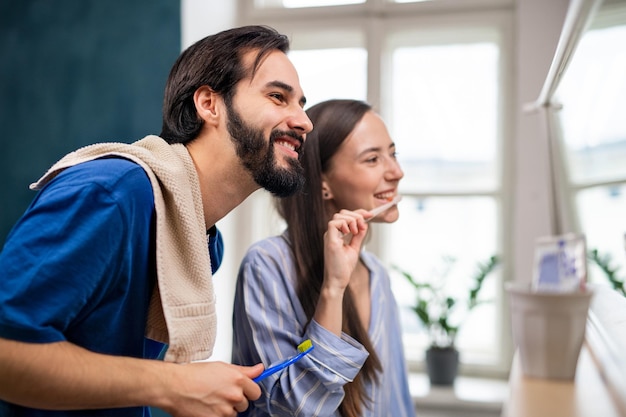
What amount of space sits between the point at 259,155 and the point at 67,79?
1.96 metres

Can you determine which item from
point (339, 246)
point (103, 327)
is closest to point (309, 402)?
point (339, 246)

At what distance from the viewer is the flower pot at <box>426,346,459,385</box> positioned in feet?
9.04

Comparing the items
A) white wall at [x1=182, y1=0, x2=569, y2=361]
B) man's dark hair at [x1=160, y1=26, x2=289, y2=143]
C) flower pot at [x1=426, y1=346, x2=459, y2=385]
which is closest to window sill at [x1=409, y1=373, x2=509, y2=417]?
flower pot at [x1=426, y1=346, x2=459, y2=385]

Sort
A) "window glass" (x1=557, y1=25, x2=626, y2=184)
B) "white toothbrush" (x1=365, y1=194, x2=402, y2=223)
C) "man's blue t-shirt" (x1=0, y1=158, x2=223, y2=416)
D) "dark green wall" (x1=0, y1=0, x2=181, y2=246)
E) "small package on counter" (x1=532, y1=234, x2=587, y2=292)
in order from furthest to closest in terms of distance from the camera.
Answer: "dark green wall" (x1=0, y1=0, x2=181, y2=246) → "white toothbrush" (x1=365, y1=194, x2=402, y2=223) → "small package on counter" (x1=532, y1=234, x2=587, y2=292) → "window glass" (x1=557, y1=25, x2=626, y2=184) → "man's blue t-shirt" (x1=0, y1=158, x2=223, y2=416)

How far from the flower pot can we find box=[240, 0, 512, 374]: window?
25cm

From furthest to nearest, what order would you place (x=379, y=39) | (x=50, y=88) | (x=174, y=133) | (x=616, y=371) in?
(x=379, y=39) < (x=50, y=88) < (x=174, y=133) < (x=616, y=371)

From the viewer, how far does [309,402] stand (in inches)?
46.8

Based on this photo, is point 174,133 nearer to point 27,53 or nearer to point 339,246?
point 339,246

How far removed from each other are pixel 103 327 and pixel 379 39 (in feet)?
7.91

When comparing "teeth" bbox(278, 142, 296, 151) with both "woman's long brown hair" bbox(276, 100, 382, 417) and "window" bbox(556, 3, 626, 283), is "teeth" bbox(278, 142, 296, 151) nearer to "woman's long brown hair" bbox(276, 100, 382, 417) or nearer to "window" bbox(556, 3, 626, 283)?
"woman's long brown hair" bbox(276, 100, 382, 417)

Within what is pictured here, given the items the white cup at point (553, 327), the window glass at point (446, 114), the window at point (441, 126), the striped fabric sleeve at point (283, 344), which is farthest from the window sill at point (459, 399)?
the white cup at point (553, 327)

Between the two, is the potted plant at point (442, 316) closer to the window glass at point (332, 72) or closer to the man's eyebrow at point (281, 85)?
the window glass at point (332, 72)

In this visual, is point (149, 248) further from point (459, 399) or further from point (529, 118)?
point (529, 118)

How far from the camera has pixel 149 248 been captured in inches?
37.8
